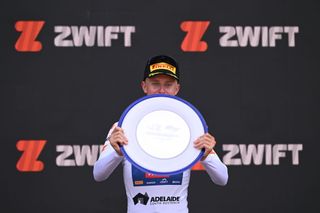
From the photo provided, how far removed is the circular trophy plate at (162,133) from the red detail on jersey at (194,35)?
1.44 m

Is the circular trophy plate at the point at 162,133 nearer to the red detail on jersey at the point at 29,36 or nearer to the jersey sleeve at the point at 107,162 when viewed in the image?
the jersey sleeve at the point at 107,162

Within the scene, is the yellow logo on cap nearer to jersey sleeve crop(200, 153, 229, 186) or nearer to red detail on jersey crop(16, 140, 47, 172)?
jersey sleeve crop(200, 153, 229, 186)

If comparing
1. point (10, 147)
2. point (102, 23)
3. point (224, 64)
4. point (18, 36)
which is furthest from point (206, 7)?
point (10, 147)

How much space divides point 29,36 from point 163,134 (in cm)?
169

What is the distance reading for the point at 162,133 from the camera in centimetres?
197

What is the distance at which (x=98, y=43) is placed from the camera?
3367 mm

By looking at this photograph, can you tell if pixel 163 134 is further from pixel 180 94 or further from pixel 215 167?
pixel 180 94

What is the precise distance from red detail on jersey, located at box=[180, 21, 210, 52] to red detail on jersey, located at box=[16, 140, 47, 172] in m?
1.07

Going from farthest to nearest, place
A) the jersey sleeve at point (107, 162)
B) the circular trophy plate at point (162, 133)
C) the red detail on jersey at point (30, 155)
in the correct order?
the red detail on jersey at point (30, 155) < the jersey sleeve at point (107, 162) < the circular trophy plate at point (162, 133)

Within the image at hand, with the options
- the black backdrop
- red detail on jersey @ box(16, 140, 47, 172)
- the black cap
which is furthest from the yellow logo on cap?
red detail on jersey @ box(16, 140, 47, 172)

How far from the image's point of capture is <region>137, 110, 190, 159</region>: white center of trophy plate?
6.41 ft

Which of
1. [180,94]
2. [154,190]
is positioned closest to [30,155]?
[180,94]

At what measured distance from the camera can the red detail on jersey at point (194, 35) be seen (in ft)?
11.1

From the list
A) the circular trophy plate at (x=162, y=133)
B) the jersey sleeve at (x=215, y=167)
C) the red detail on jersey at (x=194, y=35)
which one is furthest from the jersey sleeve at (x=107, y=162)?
the red detail on jersey at (x=194, y=35)
